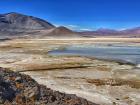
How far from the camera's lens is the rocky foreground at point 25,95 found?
11945 mm

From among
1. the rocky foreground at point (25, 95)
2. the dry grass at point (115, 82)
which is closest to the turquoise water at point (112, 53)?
the dry grass at point (115, 82)

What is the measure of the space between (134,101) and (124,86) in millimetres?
4031

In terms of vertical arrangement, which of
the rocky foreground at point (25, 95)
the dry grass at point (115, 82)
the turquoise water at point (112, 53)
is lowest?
the dry grass at point (115, 82)

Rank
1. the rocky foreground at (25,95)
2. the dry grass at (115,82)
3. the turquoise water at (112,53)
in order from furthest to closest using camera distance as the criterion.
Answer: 1. the turquoise water at (112,53)
2. the dry grass at (115,82)
3. the rocky foreground at (25,95)

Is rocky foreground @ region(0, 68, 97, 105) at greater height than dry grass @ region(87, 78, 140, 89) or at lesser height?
greater

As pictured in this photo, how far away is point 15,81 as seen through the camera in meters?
13.4

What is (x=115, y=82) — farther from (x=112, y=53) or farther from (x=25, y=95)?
(x=112, y=53)

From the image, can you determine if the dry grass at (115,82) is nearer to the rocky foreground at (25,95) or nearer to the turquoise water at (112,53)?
the rocky foreground at (25,95)

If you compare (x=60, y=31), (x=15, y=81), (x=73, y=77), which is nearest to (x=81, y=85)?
(x=73, y=77)

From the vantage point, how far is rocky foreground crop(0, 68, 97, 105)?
11945mm

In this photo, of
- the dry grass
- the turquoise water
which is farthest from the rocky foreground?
the turquoise water

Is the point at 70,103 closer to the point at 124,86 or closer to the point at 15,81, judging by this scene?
the point at 15,81

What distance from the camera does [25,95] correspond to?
40.3 feet

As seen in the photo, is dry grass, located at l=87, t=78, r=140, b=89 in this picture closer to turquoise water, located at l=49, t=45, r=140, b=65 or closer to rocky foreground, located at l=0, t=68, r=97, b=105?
rocky foreground, located at l=0, t=68, r=97, b=105
